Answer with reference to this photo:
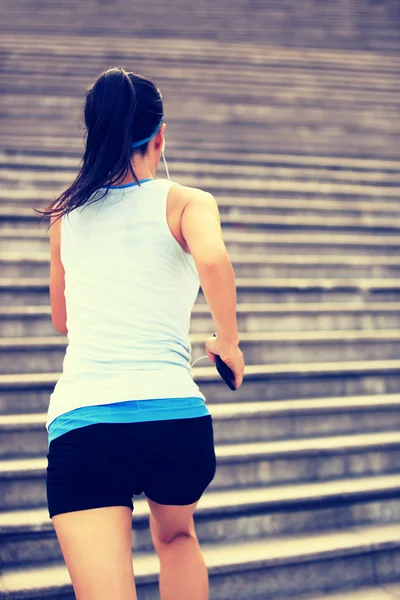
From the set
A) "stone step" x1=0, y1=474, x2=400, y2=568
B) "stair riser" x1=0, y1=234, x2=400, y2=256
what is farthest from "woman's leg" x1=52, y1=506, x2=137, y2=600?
"stair riser" x1=0, y1=234, x2=400, y2=256

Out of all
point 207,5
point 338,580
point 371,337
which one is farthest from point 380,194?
point 207,5

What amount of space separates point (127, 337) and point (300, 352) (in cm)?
231

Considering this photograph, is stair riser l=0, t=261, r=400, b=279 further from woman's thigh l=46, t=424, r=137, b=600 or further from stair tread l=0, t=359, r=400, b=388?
woman's thigh l=46, t=424, r=137, b=600

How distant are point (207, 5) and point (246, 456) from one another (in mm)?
6916

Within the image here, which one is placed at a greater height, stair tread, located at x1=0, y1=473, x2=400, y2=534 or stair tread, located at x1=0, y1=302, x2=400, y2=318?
stair tread, located at x1=0, y1=302, x2=400, y2=318

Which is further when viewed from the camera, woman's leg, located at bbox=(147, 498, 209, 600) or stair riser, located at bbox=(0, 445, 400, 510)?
stair riser, located at bbox=(0, 445, 400, 510)

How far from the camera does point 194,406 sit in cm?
133

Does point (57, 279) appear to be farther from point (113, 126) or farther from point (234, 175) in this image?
point (234, 175)

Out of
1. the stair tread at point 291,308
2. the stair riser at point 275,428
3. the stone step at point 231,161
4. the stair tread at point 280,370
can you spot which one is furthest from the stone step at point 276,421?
the stone step at point 231,161

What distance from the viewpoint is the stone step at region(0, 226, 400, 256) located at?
415cm

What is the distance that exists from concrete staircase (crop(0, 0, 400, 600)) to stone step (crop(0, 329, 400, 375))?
0.03ft

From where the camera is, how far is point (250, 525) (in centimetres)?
270

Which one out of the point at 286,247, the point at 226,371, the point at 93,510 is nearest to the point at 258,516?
the point at 226,371

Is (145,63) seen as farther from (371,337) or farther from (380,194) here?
A: (371,337)
